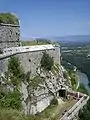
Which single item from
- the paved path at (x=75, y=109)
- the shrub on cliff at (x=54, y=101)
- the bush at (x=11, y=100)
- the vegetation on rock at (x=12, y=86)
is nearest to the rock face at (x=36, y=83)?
the shrub on cliff at (x=54, y=101)

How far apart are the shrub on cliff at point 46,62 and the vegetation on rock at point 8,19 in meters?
4.13

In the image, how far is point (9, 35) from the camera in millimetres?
A: 25562

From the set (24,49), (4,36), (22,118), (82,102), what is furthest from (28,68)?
(22,118)

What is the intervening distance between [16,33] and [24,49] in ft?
9.32

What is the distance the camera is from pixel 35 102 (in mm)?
23391

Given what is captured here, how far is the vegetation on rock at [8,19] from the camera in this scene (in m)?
25.3

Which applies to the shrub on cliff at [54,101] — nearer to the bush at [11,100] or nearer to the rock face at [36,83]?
the rock face at [36,83]

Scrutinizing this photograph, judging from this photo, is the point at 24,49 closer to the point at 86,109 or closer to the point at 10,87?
the point at 10,87

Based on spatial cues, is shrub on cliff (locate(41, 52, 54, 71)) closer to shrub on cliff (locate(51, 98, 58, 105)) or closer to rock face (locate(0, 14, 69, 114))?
rock face (locate(0, 14, 69, 114))

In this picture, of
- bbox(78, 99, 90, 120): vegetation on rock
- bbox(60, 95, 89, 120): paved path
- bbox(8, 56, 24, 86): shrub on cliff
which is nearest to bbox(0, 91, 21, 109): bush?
bbox(8, 56, 24, 86): shrub on cliff

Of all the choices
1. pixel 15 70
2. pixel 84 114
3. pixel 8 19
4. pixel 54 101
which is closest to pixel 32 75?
pixel 54 101

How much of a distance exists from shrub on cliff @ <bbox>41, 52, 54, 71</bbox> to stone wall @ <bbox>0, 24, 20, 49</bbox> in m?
2.80

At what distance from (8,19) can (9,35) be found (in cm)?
160

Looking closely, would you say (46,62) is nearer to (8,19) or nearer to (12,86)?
(8,19)
